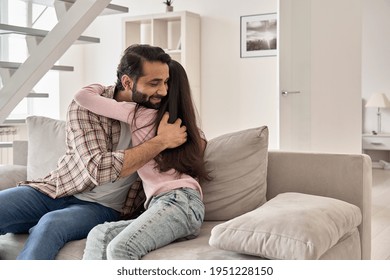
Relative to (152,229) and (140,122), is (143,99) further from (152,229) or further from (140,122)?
(152,229)

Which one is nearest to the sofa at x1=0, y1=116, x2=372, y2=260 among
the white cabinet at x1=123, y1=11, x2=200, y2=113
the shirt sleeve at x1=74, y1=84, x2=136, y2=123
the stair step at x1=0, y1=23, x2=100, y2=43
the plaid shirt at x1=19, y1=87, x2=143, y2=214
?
Result: the plaid shirt at x1=19, y1=87, x2=143, y2=214

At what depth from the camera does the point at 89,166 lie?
220 centimetres

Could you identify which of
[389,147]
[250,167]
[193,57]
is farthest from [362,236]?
[389,147]

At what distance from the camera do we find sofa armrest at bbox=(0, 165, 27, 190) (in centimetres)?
276

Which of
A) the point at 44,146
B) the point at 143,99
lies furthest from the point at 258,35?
the point at 143,99

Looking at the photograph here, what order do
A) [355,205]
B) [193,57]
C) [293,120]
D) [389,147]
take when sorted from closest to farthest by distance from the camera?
[355,205] → [293,120] → [193,57] → [389,147]

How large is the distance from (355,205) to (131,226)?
3.02 feet

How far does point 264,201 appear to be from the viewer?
2.44m

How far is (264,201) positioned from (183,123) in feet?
1.54

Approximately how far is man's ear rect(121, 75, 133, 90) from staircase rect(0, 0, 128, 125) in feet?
5.03

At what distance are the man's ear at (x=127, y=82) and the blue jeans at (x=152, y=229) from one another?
47cm

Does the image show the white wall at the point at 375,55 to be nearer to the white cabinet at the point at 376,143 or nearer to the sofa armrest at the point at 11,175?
the white cabinet at the point at 376,143

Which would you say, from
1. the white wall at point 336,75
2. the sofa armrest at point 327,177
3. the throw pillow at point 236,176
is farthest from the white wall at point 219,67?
the throw pillow at point 236,176
